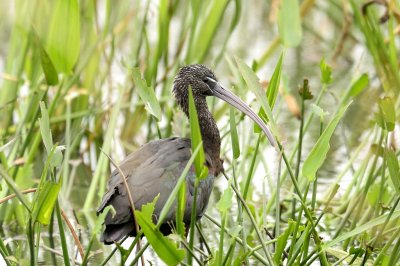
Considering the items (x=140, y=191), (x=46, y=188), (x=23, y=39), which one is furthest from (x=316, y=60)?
(x=46, y=188)

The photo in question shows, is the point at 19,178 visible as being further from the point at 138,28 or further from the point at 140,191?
the point at 138,28

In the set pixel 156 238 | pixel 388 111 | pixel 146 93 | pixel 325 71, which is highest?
pixel 325 71

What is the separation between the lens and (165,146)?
175 inches

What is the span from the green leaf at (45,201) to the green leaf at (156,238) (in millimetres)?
268

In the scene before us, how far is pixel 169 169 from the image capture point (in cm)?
426

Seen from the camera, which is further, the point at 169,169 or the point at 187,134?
the point at 187,134

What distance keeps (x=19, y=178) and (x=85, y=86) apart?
1.66m

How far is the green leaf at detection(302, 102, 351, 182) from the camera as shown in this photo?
144 inches

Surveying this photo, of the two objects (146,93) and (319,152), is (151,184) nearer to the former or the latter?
(146,93)

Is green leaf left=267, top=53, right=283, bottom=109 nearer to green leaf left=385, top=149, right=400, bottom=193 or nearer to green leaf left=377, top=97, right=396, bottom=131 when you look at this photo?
green leaf left=377, top=97, right=396, bottom=131

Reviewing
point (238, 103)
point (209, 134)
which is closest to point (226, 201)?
point (238, 103)

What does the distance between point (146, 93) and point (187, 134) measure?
7.66 feet

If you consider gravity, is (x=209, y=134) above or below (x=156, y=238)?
above

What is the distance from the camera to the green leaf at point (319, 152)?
12.0ft
